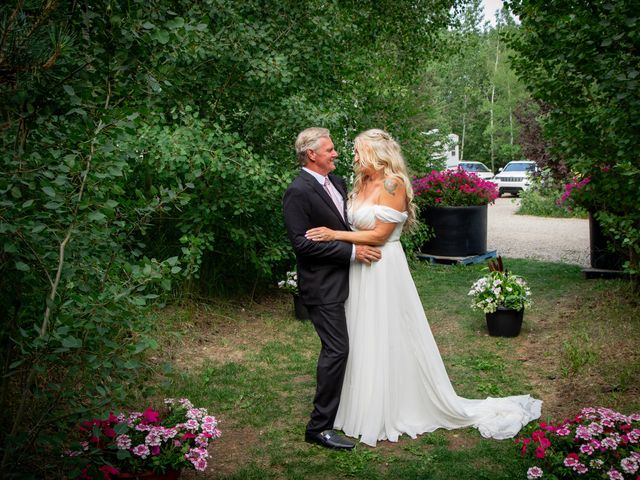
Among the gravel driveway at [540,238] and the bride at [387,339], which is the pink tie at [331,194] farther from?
the gravel driveway at [540,238]

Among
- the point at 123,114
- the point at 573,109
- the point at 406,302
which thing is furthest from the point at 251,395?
the point at 573,109

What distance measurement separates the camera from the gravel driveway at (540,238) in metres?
14.0

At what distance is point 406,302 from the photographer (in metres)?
5.10

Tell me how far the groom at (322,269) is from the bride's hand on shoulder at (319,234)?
0.03 m

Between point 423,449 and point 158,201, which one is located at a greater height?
point 158,201

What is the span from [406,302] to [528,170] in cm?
2387

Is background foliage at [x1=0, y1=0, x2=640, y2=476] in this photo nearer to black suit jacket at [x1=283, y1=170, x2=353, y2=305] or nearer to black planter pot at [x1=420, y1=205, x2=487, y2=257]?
black planter pot at [x1=420, y1=205, x2=487, y2=257]

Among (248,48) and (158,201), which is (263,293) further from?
(158,201)

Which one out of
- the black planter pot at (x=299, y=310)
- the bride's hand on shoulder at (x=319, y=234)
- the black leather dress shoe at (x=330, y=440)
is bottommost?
the black leather dress shoe at (x=330, y=440)

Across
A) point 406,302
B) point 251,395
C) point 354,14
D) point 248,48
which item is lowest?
point 251,395

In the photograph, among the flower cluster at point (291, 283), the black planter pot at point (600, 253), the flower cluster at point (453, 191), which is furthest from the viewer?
the flower cluster at point (453, 191)

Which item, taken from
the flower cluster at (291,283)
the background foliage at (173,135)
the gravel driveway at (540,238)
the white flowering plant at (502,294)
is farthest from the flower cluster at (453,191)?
the white flowering plant at (502,294)

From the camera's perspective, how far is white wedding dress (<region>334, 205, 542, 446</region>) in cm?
492

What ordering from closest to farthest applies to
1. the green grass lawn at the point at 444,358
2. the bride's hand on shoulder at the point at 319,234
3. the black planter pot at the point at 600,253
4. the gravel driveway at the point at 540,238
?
the green grass lawn at the point at 444,358
the bride's hand on shoulder at the point at 319,234
the black planter pot at the point at 600,253
the gravel driveway at the point at 540,238
